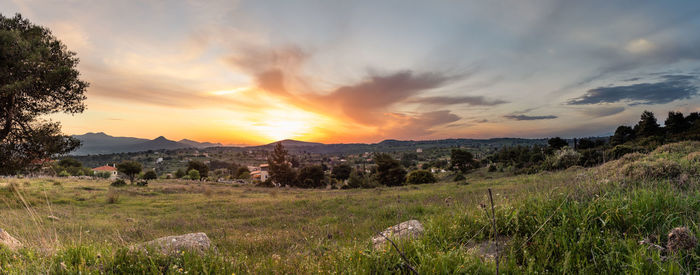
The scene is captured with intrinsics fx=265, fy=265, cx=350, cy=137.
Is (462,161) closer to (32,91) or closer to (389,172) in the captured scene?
(389,172)

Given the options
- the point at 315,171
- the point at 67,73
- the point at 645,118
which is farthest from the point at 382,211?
the point at 645,118

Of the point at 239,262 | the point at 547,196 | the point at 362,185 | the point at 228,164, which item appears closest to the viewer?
the point at 239,262

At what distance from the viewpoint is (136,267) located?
332 cm

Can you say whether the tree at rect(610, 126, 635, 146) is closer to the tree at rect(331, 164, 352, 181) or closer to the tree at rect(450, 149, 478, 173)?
the tree at rect(450, 149, 478, 173)

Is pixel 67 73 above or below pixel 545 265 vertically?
above

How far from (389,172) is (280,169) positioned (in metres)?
29.2

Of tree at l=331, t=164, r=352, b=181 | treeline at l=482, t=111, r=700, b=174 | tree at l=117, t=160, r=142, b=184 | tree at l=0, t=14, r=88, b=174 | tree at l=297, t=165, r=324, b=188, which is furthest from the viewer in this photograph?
tree at l=331, t=164, r=352, b=181

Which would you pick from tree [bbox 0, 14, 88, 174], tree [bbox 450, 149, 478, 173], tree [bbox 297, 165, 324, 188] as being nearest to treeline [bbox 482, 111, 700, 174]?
tree [bbox 450, 149, 478, 173]

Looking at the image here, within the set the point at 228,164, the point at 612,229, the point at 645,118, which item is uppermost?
the point at 645,118

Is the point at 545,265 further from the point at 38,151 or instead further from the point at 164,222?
the point at 38,151

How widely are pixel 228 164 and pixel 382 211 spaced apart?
13149 centimetres

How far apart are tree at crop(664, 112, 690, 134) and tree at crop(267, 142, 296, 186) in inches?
2873

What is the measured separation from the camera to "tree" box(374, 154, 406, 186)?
5834 centimetres

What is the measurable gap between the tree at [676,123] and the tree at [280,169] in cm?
7297
